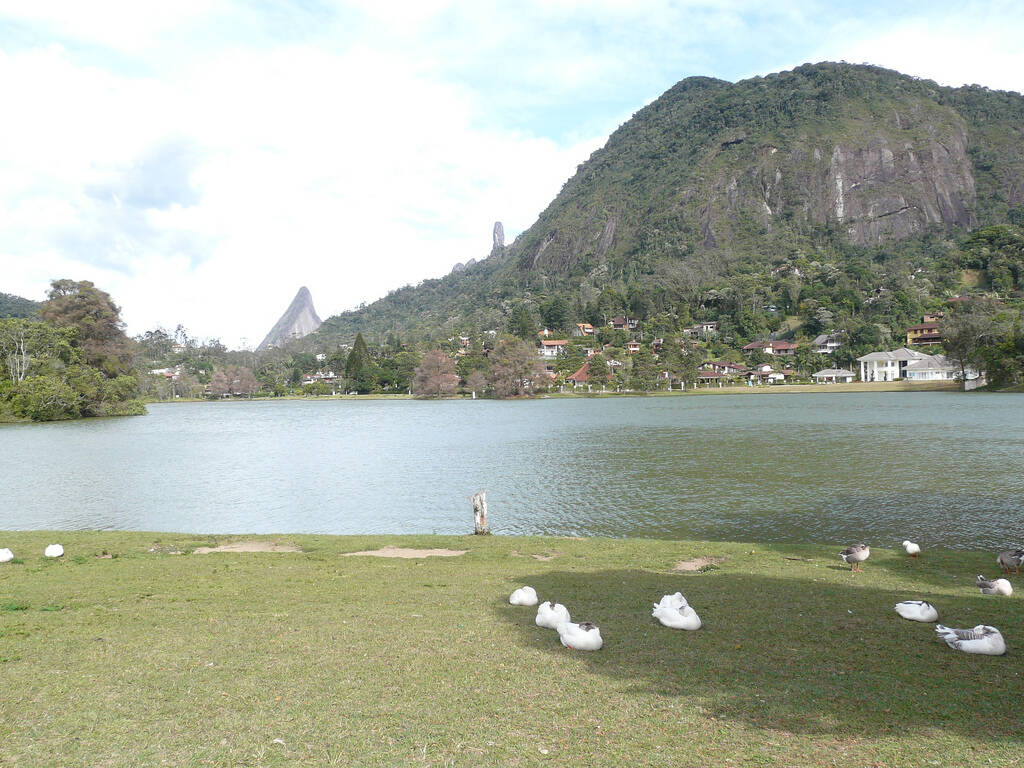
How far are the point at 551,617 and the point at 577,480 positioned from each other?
59.7 feet

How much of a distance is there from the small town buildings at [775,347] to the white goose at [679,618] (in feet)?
399

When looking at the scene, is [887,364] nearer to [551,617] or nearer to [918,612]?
[918,612]

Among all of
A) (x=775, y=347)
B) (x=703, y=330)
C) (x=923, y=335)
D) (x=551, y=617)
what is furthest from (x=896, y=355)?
(x=551, y=617)

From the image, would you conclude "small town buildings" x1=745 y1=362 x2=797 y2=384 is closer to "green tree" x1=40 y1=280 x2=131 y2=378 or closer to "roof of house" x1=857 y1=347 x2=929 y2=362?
"roof of house" x1=857 y1=347 x2=929 y2=362

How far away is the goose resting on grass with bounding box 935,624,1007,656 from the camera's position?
658cm

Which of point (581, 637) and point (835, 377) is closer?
point (581, 637)

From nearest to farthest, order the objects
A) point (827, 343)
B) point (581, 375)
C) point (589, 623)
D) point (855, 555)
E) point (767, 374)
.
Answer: point (589, 623)
point (855, 555)
point (581, 375)
point (767, 374)
point (827, 343)

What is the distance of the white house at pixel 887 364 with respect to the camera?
10375 centimetres

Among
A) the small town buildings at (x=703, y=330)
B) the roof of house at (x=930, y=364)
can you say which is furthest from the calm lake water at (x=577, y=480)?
the small town buildings at (x=703, y=330)

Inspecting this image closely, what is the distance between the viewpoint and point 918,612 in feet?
25.9

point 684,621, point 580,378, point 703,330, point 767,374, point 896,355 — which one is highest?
point 703,330

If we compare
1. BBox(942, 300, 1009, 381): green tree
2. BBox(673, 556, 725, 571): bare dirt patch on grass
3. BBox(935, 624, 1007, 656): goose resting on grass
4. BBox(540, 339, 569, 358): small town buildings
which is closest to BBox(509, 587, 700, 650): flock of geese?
BBox(935, 624, 1007, 656): goose resting on grass

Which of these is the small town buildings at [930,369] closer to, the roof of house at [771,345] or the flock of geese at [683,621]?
the roof of house at [771,345]

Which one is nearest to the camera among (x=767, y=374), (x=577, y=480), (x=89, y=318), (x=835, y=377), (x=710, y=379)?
(x=577, y=480)
